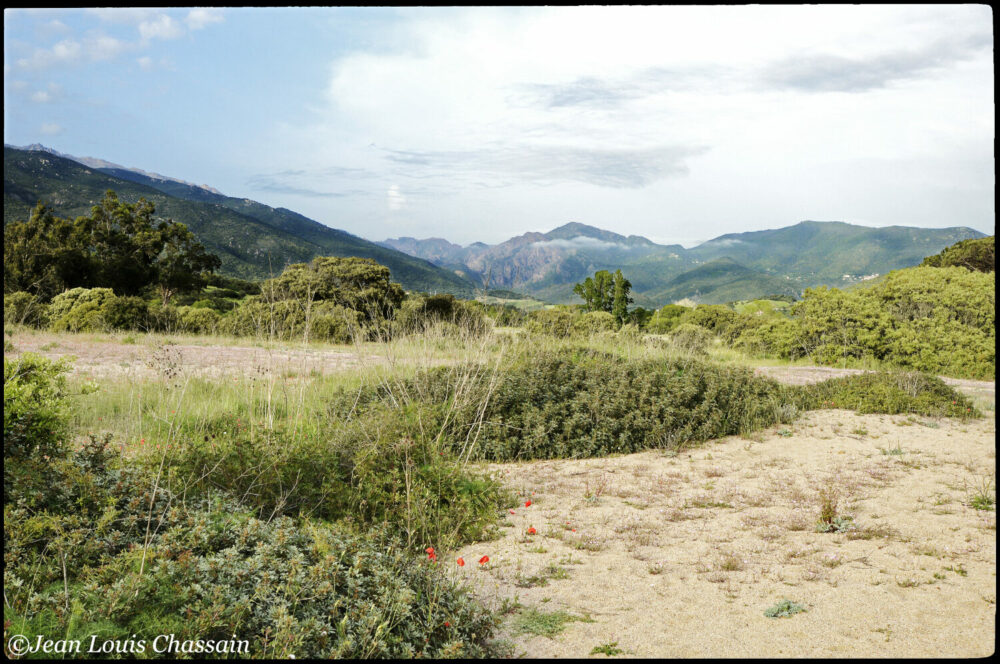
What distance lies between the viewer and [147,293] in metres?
25.5

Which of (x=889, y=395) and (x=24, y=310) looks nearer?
(x=889, y=395)

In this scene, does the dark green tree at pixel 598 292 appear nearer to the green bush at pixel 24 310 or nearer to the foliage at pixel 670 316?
the foliage at pixel 670 316

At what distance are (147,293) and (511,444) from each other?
24344 millimetres

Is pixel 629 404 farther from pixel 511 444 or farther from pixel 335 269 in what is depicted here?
pixel 335 269

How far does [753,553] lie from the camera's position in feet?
13.7

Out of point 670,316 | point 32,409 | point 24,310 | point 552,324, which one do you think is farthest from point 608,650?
point 670,316

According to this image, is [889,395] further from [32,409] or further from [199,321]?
[199,321]

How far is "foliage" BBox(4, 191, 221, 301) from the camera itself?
19562 mm

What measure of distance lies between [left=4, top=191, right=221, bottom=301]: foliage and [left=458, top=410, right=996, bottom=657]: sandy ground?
20166mm

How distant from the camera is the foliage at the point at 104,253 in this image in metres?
19.6

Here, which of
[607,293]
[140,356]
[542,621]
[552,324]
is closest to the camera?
[542,621]

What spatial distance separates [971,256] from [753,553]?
2480cm

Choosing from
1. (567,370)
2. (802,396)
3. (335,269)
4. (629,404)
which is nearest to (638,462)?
(629,404)

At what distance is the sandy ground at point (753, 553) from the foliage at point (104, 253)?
20166mm
